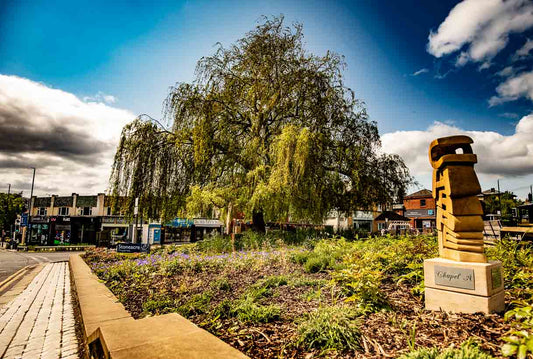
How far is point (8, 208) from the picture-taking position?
178ft

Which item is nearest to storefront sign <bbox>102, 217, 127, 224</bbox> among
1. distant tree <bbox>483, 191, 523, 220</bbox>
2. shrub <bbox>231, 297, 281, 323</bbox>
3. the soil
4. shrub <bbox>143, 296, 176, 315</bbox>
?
the soil

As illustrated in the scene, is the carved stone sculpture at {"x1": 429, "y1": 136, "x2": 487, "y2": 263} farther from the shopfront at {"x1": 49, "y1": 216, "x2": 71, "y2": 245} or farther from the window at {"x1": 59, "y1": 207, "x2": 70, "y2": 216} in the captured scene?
the window at {"x1": 59, "y1": 207, "x2": 70, "y2": 216}

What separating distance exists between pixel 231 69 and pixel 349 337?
595 inches

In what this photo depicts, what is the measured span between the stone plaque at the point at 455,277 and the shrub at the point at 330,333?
4.50 ft

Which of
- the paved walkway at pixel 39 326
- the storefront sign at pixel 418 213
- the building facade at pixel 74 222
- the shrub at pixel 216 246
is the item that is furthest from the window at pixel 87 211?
the storefront sign at pixel 418 213

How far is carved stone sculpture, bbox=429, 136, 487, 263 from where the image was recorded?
384cm

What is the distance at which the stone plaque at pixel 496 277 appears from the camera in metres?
3.49

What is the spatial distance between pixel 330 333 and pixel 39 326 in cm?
488

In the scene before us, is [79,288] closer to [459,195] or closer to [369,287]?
[369,287]

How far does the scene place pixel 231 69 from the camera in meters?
15.8

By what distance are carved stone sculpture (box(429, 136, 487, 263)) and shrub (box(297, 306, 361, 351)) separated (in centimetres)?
188

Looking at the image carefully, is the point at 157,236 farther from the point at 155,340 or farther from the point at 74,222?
the point at 155,340

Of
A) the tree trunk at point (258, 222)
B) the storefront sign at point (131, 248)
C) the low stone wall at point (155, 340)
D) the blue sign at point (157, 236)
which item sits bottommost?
the blue sign at point (157, 236)

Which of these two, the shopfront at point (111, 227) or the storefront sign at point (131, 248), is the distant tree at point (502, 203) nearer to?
the storefront sign at point (131, 248)
